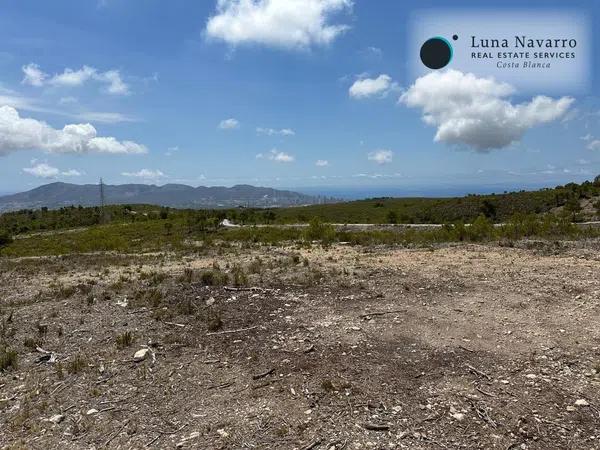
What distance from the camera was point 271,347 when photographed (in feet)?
28.3

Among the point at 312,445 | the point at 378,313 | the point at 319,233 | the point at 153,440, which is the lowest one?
the point at 153,440

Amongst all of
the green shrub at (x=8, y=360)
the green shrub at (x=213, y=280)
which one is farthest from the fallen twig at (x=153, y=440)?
the green shrub at (x=213, y=280)

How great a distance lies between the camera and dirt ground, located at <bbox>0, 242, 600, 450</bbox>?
238 inches

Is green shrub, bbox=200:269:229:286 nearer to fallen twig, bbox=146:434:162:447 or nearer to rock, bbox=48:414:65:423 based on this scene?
rock, bbox=48:414:65:423

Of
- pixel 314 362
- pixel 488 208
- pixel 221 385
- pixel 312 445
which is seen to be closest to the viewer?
pixel 312 445

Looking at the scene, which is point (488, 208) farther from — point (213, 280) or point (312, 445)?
point (312, 445)

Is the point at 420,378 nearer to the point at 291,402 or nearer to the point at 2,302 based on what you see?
the point at 291,402

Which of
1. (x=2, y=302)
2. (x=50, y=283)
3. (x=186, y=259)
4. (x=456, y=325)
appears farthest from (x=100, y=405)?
(x=186, y=259)

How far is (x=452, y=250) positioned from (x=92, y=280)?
13.8m

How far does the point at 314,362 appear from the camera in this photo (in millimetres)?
7816

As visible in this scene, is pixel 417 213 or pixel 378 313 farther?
pixel 417 213

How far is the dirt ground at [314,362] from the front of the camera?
604 centimetres

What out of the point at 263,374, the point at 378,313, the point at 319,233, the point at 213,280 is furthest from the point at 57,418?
the point at 319,233

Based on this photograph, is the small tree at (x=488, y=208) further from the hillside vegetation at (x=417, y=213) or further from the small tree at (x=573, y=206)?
the small tree at (x=573, y=206)
